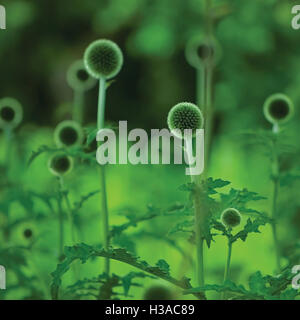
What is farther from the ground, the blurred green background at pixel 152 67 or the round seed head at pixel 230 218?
the blurred green background at pixel 152 67

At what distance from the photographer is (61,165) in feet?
3.47

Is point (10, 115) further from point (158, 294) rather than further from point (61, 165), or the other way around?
point (158, 294)

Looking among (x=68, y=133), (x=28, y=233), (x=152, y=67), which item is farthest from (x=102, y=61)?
(x=152, y=67)

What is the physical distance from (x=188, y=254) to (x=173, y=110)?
0.30m

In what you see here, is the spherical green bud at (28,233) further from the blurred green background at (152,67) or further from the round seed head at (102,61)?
the blurred green background at (152,67)

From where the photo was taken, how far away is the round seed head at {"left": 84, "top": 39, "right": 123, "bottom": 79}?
102 centimetres

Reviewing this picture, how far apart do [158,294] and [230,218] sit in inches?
9.3

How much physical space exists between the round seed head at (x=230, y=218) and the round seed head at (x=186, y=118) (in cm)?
13

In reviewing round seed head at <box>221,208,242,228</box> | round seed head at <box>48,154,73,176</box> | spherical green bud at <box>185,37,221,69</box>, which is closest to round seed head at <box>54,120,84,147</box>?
round seed head at <box>48,154,73,176</box>

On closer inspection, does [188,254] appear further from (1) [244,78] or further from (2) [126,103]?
(2) [126,103]

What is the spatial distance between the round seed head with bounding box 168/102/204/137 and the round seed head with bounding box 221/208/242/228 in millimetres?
129

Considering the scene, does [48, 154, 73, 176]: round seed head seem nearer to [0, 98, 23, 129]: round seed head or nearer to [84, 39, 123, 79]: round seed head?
[84, 39, 123, 79]: round seed head

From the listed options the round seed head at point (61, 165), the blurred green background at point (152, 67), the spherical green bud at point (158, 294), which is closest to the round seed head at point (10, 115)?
the round seed head at point (61, 165)

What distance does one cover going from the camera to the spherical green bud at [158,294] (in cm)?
96
